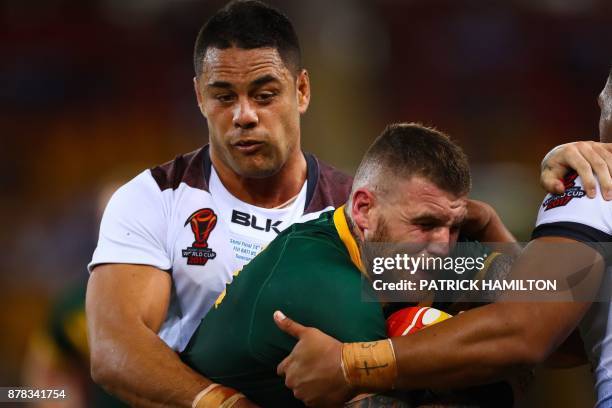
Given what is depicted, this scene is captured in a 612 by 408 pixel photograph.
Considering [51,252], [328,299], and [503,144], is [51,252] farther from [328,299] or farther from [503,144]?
[328,299]

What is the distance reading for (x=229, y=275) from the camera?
12.1 feet

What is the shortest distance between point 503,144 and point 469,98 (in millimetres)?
545

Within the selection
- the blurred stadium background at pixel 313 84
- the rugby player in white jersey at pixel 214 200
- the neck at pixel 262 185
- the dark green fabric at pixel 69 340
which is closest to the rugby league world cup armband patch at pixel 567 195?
the rugby player in white jersey at pixel 214 200

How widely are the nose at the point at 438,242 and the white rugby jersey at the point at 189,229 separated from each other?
0.99m

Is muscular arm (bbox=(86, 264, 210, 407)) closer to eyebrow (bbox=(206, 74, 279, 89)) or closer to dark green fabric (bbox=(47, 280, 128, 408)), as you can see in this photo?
eyebrow (bbox=(206, 74, 279, 89))

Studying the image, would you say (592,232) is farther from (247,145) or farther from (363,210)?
(247,145)

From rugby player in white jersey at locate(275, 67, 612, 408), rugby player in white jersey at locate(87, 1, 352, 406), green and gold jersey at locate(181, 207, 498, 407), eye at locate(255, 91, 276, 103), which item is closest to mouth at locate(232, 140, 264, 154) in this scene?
rugby player in white jersey at locate(87, 1, 352, 406)

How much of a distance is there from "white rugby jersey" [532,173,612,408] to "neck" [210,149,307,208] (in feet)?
4.59

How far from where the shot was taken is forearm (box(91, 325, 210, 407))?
9.87 feet

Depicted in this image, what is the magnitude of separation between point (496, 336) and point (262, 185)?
61.4 inches

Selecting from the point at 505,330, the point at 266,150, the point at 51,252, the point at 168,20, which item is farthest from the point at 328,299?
the point at 168,20

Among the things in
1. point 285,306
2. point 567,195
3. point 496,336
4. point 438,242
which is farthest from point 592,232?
point 285,306

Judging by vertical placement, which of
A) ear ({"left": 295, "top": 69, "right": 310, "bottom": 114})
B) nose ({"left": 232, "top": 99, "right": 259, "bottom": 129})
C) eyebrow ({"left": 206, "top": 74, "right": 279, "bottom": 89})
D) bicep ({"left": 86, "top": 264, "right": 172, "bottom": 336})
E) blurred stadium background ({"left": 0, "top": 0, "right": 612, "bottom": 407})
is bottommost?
bicep ({"left": 86, "top": 264, "right": 172, "bottom": 336})

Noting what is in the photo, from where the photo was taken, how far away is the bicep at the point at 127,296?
335cm
